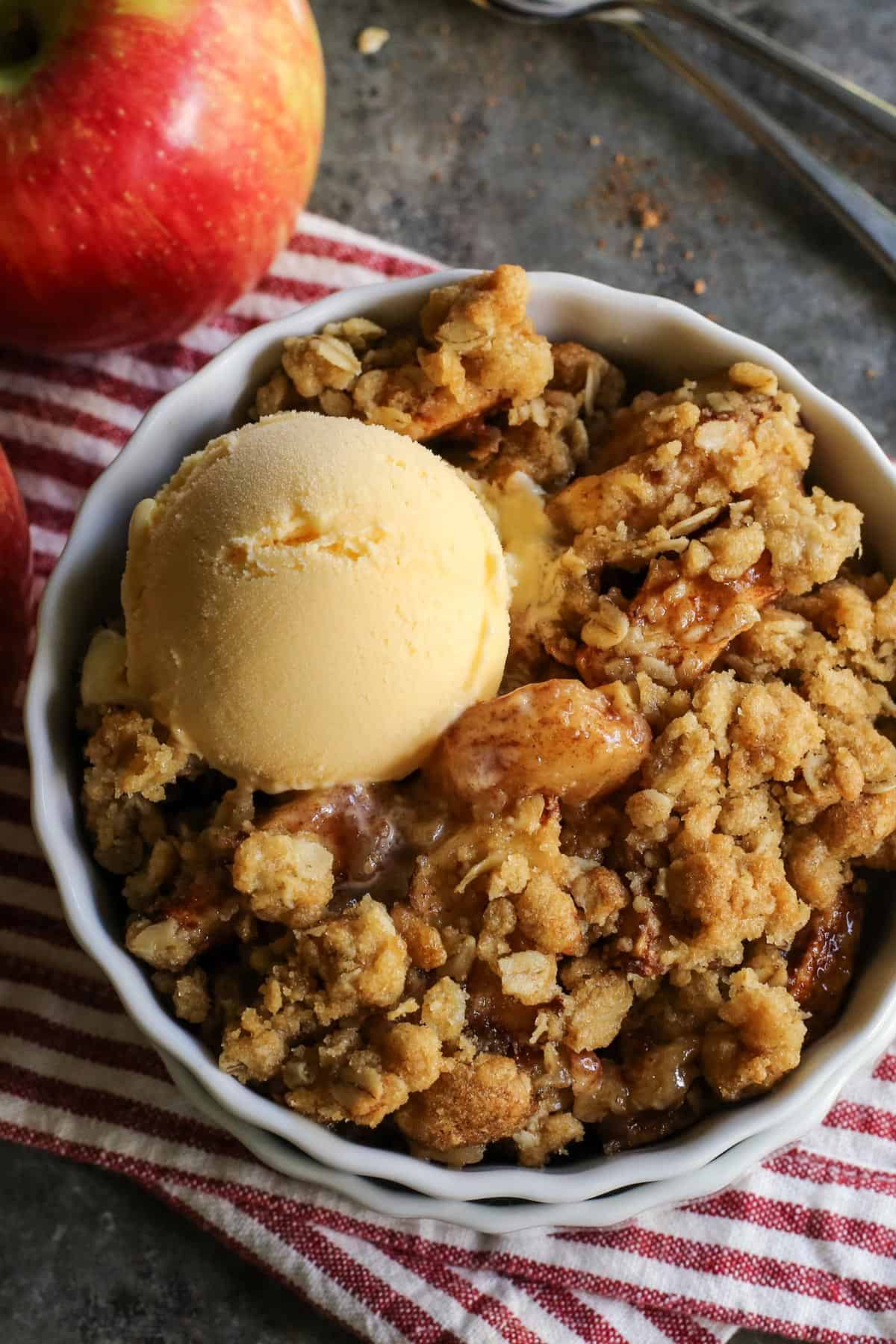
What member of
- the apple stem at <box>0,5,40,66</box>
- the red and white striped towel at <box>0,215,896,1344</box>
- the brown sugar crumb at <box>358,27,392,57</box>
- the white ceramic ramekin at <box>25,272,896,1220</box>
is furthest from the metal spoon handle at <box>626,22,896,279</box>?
the red and white striped towel at <box>0,215,896,1344</box>

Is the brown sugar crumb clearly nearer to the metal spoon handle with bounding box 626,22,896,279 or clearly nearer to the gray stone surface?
the gray stone surface

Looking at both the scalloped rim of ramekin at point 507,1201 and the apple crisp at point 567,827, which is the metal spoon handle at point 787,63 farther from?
the scalloped rim of ramekin at point 507,1201

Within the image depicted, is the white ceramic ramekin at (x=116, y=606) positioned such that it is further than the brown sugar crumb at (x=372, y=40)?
No

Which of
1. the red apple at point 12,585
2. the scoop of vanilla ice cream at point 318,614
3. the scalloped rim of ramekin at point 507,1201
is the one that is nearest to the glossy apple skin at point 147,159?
the red apple at point 12,585

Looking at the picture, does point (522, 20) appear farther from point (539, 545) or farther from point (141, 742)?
point (141, 742)

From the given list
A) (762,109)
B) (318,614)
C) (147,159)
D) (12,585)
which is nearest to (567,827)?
(318,614)

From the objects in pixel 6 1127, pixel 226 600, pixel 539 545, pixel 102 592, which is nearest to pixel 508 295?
pixel 539 545
